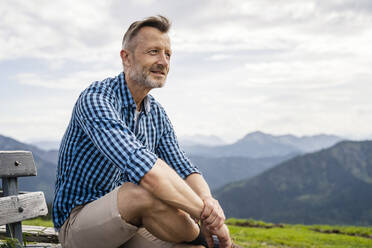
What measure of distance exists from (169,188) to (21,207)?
1.80m

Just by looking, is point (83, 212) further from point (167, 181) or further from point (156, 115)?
point (156, 115)

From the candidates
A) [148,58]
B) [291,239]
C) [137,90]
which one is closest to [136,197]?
[137,90]

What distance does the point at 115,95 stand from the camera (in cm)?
332

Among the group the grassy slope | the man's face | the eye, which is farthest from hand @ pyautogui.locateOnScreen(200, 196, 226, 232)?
the grassy slope

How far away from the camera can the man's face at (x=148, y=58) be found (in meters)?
3.45

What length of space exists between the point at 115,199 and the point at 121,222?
183 mm

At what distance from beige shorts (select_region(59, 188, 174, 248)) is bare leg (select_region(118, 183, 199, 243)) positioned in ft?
0.21

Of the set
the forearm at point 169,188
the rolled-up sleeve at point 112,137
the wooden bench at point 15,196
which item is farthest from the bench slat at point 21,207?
the forearm at point 169,188

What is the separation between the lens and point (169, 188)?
8.68ft

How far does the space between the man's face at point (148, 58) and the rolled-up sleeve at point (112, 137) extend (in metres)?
0.49

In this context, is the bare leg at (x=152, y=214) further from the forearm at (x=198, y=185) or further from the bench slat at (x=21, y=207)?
the bench slat at (x=21, y=207)

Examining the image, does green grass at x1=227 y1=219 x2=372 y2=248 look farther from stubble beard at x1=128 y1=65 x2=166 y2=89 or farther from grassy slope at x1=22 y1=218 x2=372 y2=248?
stubble beard at x1=128 y1=65 x2=166 y2=89

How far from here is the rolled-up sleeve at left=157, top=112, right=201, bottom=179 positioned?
152 inches

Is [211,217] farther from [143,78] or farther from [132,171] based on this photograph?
[143,78]
